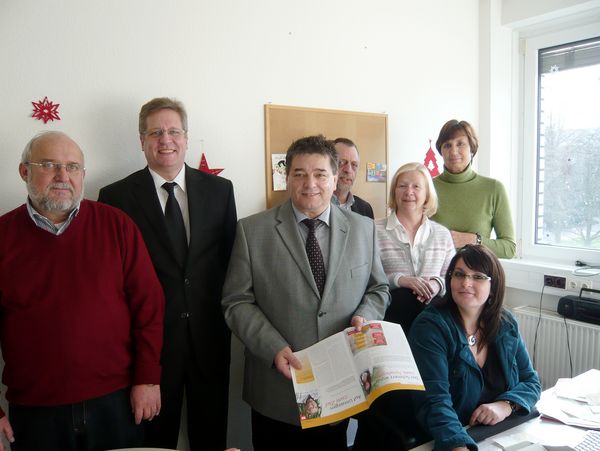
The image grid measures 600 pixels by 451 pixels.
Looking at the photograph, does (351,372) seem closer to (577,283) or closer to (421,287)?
(421,287)

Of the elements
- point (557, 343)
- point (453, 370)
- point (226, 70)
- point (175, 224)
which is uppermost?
point (226, 70)

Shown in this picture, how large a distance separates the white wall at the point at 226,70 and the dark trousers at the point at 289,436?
678mm

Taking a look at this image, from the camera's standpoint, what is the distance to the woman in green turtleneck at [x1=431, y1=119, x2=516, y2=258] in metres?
2.74

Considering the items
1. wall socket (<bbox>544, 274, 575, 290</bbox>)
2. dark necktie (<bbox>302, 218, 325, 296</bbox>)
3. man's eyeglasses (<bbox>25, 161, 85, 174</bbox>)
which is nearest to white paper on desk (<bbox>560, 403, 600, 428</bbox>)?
dark necktie (<bbox>302, 218, 325, 296</bbox>)

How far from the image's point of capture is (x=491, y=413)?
1626mm

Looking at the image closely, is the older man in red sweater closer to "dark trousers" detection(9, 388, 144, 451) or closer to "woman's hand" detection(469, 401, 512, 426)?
"dark trousers" detection(9, 388, 144, 451)

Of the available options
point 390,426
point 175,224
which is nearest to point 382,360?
point 390,426

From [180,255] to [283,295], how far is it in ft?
1.63

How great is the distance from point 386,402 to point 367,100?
6.38 feet

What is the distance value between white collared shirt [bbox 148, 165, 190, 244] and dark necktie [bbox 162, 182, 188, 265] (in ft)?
0.06

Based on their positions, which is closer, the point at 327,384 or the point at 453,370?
the point at 327,384

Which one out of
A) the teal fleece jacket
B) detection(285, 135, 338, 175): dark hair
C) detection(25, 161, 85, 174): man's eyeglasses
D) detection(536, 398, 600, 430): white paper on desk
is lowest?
detection(536, 398, 600, 430): white paper on desk

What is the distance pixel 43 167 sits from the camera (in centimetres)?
161

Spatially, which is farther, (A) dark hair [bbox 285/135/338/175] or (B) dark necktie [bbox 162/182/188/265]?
(B) dark necktie [bbox 162/182/188/265]
